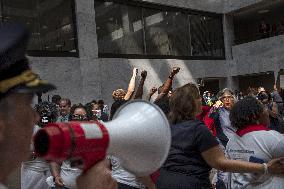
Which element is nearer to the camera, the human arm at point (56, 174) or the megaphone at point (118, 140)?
the megaphone at point (118, 140)

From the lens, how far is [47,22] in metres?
11.9

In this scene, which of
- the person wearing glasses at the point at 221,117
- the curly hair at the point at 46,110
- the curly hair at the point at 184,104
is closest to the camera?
the curly hair at the point at 184,104

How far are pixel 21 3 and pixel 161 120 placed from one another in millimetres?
10787

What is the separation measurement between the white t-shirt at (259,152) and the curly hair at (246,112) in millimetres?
100

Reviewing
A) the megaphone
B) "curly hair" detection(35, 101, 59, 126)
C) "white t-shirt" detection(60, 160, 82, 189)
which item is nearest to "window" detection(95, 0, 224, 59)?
"curly hair" detection(35, 101, 59, 126)

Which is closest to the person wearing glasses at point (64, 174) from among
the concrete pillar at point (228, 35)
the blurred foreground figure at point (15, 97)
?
the blurred foreground figure at point (15, 97)

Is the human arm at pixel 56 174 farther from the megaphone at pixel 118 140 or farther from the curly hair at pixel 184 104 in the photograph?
the megaphone at pixel 118 140

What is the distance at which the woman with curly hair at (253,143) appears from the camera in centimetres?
297

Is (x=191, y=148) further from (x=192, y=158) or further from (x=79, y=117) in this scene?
(x=79, y=117)

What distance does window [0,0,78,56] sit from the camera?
37.1ft

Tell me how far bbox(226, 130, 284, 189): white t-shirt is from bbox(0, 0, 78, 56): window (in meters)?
8.65

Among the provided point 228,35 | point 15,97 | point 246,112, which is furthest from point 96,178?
point 228,35

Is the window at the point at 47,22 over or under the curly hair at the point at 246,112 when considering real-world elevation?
over

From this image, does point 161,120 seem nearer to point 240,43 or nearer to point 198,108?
point 198,108
